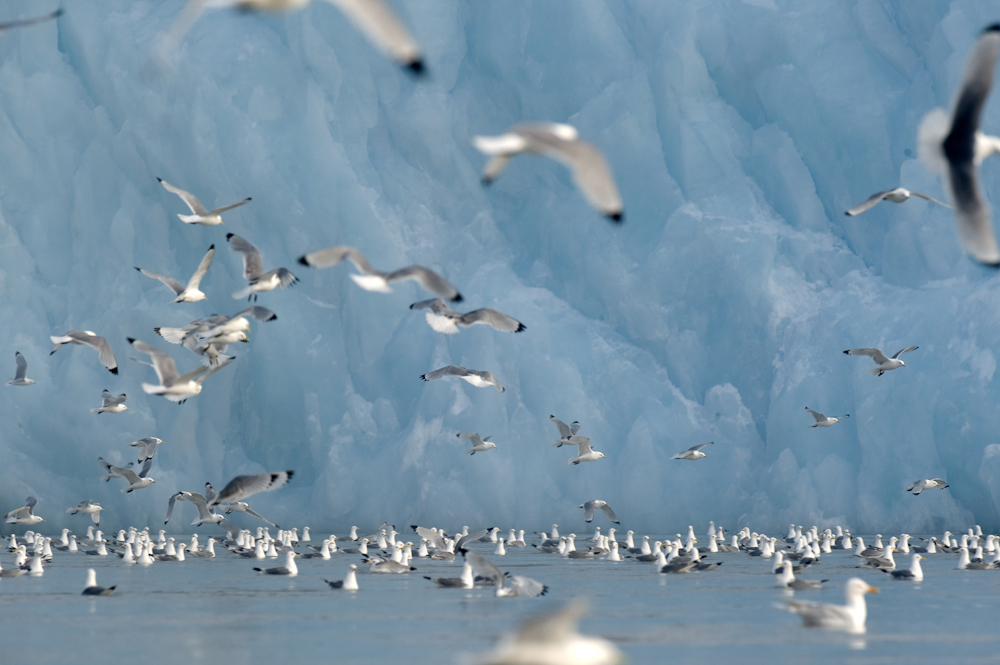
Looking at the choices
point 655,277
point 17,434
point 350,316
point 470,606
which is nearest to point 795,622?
point 470,606

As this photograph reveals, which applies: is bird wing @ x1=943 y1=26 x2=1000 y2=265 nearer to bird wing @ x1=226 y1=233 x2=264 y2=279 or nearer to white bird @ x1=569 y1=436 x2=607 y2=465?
bird wing @ x1=226 y1=233 x2=264 y2=279

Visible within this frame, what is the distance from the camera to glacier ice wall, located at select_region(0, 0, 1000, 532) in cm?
Result: 3156

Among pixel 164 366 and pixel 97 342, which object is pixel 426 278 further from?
pixel 97 342

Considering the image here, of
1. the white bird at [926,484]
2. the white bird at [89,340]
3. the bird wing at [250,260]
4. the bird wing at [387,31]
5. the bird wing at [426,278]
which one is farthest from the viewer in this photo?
the white bird at [926,484]

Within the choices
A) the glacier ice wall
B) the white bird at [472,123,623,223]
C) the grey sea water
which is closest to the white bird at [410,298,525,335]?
the grey sea water

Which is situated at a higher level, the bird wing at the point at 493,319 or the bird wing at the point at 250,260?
the bird wing at the point at 250,260

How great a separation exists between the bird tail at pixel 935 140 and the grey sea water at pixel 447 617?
4.53 meters

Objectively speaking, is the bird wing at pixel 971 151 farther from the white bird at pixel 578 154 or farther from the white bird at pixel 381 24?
the white bird at pixel 381 24

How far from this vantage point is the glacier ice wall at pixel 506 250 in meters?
31.6

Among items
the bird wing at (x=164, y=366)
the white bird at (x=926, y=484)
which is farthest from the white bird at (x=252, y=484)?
the white bird at (x=926, y=484)

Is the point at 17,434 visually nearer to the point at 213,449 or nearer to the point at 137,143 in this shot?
the point at 213,449

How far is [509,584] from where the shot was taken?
1633 centimetres

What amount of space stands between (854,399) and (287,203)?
16.7 m

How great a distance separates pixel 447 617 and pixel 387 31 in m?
8.38
